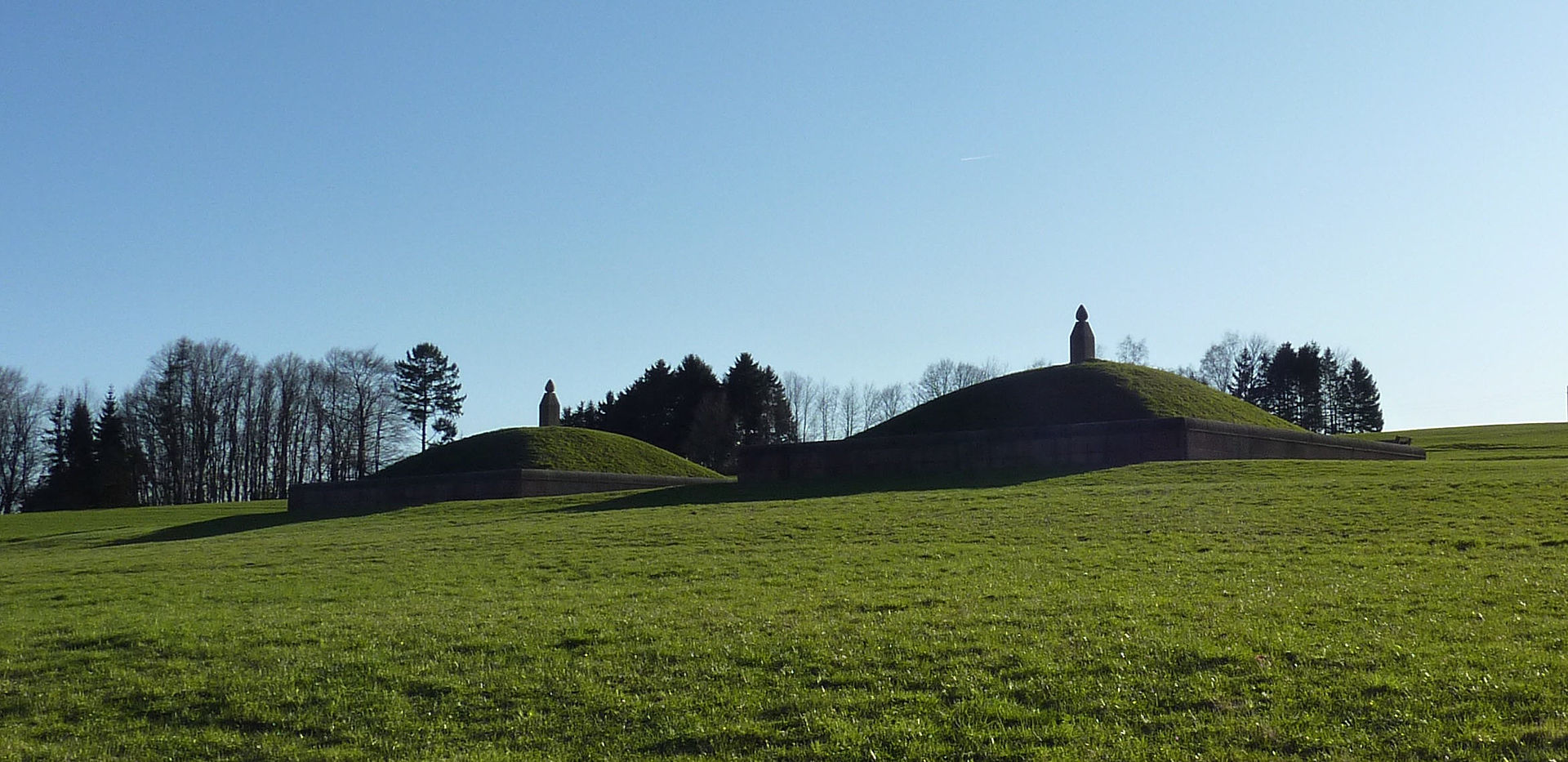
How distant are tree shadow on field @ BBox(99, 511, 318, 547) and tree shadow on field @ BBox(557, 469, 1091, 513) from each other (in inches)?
384

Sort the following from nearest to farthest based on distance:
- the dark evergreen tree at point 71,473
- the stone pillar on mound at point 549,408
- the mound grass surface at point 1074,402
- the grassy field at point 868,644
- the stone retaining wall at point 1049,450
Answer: the grassy field at point 868,644 < the stone retaining wall at point 1049,450 < the mound grass surface at point 1074,402 < the stone pillar on mound at point 549,408 < the dark evergreen tree at point 71,473

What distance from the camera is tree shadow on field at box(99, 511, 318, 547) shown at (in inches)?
1211

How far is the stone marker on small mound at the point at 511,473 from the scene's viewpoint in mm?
40531

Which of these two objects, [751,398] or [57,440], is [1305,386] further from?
[57,440]

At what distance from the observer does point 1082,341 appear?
148ft

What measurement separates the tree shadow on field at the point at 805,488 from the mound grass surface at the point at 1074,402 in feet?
23.2

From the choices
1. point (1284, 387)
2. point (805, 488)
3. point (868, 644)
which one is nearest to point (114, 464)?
point (805, 488)

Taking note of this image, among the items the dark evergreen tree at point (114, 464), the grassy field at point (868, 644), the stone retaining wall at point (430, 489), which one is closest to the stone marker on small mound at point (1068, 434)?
the stone retaining wall at point (430, 489)

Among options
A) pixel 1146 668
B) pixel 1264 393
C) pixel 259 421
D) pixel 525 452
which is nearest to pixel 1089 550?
pixel 1146 668

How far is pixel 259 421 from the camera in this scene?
74125 millimetres

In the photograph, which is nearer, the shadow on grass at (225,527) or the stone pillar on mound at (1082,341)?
the shadow on grass at (225,527)

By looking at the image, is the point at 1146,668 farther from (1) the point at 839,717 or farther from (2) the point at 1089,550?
(2) the point at 1089,550

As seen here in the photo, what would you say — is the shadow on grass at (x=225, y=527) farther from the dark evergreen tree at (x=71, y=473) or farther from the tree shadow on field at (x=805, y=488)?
the dark evergreen tree at (x=71, y=473)

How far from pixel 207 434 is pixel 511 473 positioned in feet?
136
